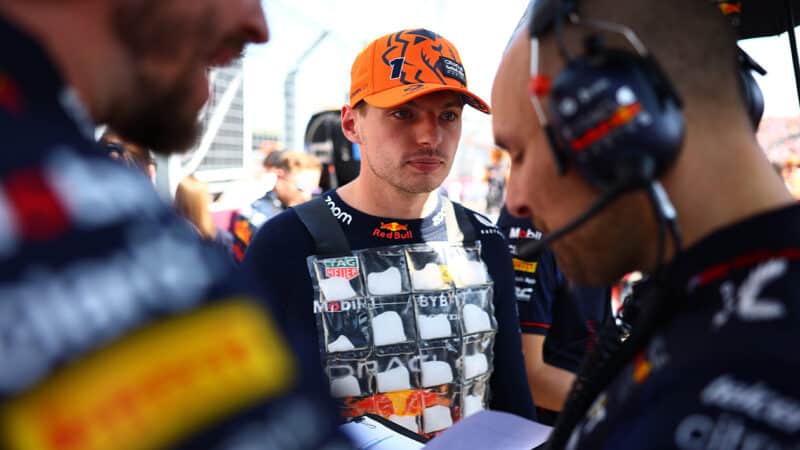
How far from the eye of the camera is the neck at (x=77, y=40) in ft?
1.68

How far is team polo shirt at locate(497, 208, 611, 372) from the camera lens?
88.5 inches

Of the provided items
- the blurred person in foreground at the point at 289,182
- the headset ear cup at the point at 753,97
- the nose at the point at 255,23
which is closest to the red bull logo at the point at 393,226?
the headset ear cup at the point at 753,97

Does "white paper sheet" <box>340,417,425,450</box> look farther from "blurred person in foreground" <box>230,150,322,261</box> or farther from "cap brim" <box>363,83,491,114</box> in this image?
"blurred person in foreground" <box>230,150,322,261</box>

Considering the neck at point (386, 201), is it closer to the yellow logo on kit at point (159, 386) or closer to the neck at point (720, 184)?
the neck at point (720, 184)

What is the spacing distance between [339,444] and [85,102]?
0.40 metres

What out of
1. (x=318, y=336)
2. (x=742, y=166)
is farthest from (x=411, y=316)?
(x=742, y=166)

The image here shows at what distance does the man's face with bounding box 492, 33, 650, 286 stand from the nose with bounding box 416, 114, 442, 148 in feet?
2.89

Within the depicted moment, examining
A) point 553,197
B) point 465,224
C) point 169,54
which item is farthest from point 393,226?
point 169,54

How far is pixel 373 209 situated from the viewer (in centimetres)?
195

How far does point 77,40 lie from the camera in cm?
55

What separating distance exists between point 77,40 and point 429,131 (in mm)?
1515

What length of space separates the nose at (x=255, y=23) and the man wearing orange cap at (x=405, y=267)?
3.58 feet

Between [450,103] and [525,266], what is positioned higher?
[450,103]

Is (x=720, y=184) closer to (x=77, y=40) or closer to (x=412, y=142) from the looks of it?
(x=77, y=40)
